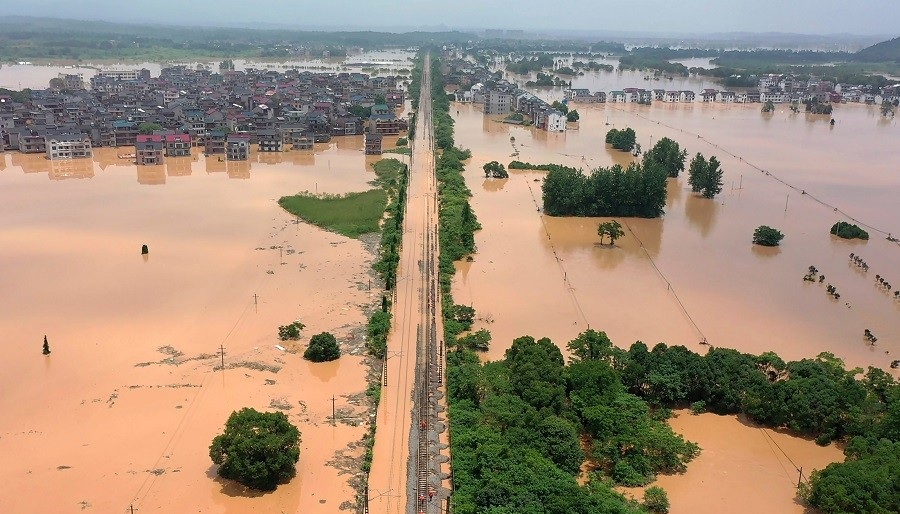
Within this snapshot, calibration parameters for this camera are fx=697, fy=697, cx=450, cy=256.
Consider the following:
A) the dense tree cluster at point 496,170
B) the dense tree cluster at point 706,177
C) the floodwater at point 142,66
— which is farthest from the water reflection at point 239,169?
the floodwater at point 142,66

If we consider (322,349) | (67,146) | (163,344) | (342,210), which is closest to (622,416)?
(322,349)

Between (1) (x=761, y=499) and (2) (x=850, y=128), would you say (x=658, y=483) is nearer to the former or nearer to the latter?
(1) (x=761, y=499)

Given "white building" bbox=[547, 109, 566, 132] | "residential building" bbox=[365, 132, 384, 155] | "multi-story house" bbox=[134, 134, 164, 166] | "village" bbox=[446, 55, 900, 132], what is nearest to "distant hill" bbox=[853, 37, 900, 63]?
"village" bbox=[446, 55, 900, 132]

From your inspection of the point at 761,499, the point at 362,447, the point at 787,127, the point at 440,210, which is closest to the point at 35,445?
the point at 362,447

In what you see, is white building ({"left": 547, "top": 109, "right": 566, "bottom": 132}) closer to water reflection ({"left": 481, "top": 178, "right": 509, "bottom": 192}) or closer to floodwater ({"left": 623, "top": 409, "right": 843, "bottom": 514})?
water reflection ({"left": 481, "top": 178, "right": 509, "bottom": 192})

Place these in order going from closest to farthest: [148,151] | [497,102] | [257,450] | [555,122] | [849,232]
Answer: [257,450] → [849,232] → [148,151] → [555,122] → [497,102]

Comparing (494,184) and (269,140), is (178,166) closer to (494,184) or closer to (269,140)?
(269,140)
